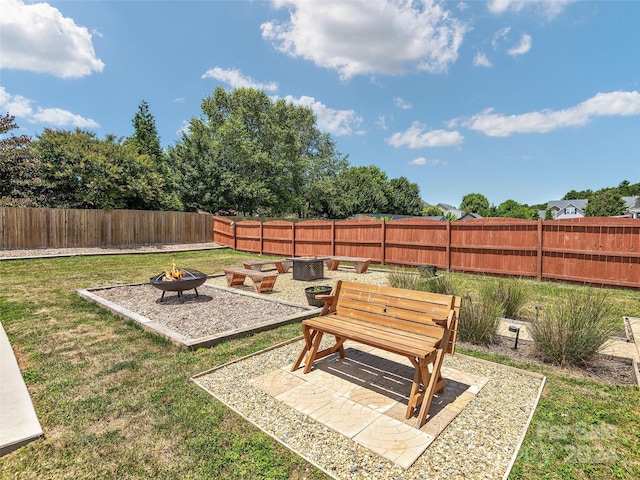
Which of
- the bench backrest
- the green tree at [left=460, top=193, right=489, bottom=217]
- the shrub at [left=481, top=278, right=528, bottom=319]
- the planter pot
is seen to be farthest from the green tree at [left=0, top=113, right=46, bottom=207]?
the green tree at [left=460, top=193, right=489, bottom=217]

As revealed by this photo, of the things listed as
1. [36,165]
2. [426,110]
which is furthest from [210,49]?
[426,110]

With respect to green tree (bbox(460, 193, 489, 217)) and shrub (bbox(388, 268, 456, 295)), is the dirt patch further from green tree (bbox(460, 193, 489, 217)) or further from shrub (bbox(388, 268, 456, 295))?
green tree (bbox(460, 193, 489, 217))

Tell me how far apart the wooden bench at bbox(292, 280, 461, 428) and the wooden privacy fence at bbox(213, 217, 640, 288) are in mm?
8251

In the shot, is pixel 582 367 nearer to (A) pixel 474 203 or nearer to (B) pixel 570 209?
(B) pixel 570 209

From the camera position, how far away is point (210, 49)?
16.4 m

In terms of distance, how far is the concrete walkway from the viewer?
7.48ft

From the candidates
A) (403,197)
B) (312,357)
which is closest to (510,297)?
(312,357)

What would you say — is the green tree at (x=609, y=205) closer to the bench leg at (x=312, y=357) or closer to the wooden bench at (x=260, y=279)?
the wooden bench at (x=260, y=279)

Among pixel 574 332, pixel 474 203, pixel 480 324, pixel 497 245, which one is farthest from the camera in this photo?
pixel 474 203

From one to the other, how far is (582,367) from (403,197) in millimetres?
56285

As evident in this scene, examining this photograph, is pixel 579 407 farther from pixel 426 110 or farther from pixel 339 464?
pixel 426 110

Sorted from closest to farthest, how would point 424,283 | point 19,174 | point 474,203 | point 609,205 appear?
point 424,283 → point 19,174 → point 609,205 → point 474,203

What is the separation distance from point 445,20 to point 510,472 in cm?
1309

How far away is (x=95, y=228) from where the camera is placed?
57.0 feet
